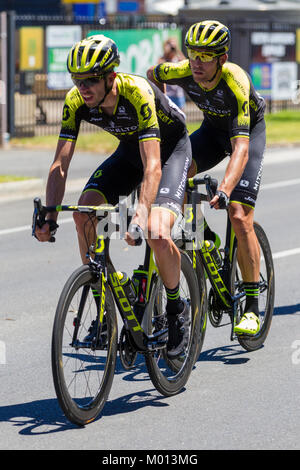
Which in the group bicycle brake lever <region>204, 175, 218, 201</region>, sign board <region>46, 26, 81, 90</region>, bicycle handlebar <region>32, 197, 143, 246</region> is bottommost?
bicycle handlebar <region>32, 197, 143, 246</region>

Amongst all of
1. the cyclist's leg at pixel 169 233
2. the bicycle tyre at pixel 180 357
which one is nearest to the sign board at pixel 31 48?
the cyclist's leg at pixel 169 233

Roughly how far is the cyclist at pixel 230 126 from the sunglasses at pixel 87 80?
3.35ft

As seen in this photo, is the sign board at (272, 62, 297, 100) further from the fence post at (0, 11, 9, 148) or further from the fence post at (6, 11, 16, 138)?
the fence post at (0, 11, 9, 148)

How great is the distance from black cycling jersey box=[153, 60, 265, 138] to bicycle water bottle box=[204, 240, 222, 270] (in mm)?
679

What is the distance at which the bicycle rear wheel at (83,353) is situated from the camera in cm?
499

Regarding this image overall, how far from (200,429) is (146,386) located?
2.67 feet

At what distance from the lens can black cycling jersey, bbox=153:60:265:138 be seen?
619 centimetres

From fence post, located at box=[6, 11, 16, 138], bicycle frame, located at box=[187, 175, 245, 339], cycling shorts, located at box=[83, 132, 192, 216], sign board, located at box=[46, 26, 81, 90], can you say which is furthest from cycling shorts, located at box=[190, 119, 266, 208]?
sign board, located at box=[46, 26, 81, 90]

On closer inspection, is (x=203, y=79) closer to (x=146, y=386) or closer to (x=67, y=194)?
(x=146, y=386)

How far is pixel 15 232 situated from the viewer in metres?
11.4

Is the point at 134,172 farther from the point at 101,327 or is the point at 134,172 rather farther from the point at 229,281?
the point at 101,327

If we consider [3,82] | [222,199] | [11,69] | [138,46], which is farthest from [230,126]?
[138,46]

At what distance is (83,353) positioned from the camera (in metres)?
5.50

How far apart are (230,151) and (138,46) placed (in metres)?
15.6
